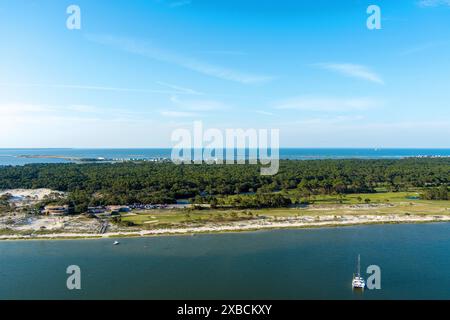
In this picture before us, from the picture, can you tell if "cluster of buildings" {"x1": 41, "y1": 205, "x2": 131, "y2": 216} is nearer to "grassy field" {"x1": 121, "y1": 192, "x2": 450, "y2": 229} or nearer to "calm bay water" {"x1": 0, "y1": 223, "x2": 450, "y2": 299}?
"grassy field" {"x1": 121, "y1": 192, "x2": 450, "y2": 229}

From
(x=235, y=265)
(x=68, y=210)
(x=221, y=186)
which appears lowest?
(x=235, y=265)

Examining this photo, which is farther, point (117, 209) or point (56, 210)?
point (117, 209)

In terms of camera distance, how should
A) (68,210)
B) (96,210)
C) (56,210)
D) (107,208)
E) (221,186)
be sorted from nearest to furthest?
(56,210) → (68,210) → (96,210) → (107,208) → (221,186)

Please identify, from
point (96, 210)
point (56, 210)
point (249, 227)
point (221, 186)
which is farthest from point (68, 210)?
point (221, 186)

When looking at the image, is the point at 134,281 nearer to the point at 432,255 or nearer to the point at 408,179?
the point at 432,255

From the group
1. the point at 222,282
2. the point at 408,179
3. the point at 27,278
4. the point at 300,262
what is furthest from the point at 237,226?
the point at 408,179

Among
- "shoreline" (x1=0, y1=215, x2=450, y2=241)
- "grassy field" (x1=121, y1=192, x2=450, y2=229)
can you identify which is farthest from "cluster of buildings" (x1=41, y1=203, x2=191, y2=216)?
"shoreline" (x1=0, y1=215, x2=450, y2=241)

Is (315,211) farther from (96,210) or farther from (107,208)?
(96,210)
